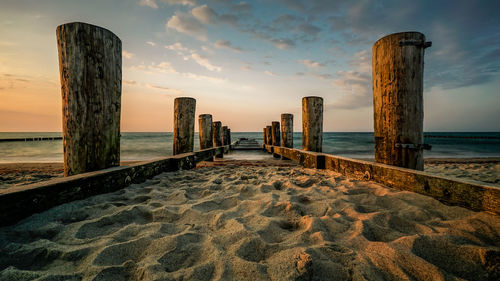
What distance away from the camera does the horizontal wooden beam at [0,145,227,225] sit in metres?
1.49

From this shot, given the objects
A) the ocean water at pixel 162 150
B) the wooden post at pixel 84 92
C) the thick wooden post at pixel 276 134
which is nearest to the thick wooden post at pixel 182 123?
the wooden post at pixel 84 92

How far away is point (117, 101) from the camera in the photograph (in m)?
2.66

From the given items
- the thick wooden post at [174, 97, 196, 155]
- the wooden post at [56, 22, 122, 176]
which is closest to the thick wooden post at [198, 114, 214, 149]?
the thick wooden post at [174, 97, 196, 155]

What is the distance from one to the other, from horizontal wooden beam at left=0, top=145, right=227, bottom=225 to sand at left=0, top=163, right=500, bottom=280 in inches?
3.6

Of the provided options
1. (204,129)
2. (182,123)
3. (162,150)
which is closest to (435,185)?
(182,123)

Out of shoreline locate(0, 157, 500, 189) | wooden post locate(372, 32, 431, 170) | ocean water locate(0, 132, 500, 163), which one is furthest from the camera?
ocean water locate(0, 132, 500, 163)

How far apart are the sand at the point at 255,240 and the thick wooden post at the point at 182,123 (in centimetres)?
310

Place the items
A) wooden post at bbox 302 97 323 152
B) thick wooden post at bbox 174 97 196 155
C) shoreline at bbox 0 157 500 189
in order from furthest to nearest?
1. wooden post at bbox 302 97 323 152
2. thick wooden post at bbox 174 97 196 155
3. shoreline at bbox 0 157 500 189

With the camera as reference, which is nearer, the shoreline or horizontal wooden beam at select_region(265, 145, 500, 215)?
horizontal wooden beam at select_region(265, 145, 500, 215)

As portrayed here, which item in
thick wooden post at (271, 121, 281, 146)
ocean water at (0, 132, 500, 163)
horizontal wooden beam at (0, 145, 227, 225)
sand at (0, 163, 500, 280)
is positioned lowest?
ocean water at (0, 132, 500, 163)

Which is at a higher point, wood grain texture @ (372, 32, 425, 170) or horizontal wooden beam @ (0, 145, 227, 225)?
wood grain texture @ (372, 32, 425, 170)

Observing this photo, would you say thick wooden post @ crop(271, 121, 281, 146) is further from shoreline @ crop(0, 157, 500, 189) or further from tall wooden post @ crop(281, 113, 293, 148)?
shoreline @ crop(0, 157, 500, 189)

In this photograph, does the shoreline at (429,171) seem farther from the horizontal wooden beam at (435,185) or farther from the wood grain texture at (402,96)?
the horizontal wooden beam at (435,185)

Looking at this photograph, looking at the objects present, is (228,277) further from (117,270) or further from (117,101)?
(117,101)
